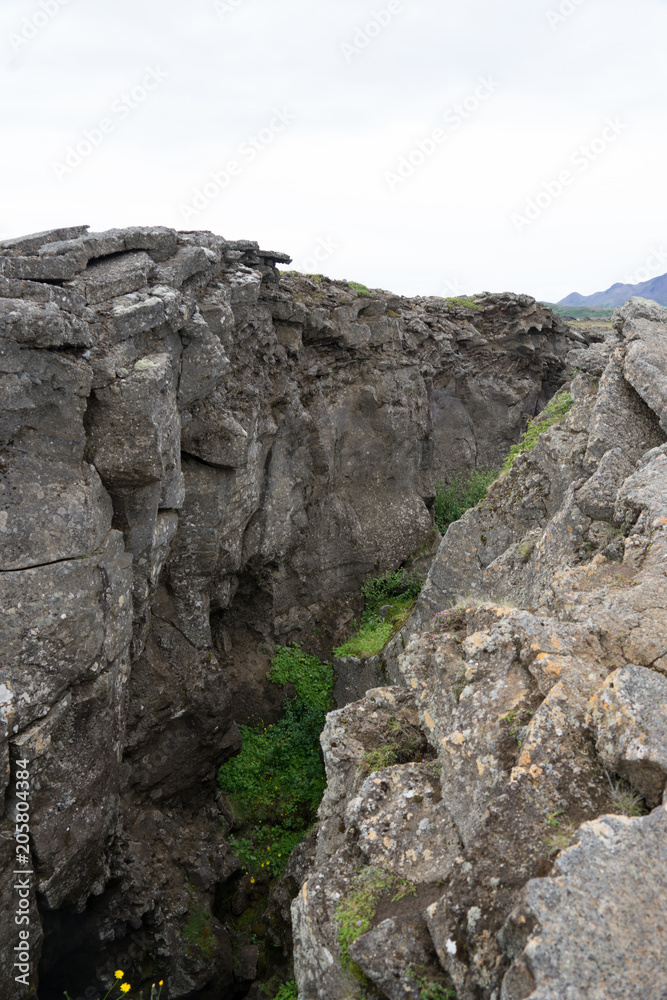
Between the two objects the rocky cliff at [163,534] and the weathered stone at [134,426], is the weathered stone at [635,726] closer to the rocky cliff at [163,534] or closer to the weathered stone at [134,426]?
the rocky cliff at [163,534]

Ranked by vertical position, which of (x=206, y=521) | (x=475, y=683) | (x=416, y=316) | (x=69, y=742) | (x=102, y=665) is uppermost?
(x=416, y=316)

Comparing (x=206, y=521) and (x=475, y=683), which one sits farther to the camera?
(x=206, y=521)

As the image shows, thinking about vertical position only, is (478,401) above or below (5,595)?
above

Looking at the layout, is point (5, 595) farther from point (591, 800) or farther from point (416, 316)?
point (416, 316)

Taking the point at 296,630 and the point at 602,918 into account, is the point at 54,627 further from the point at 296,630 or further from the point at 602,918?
the point at 296,630

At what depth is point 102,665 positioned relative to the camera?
11125 mm

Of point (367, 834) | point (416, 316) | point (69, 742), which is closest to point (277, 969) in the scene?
point (69, 742)

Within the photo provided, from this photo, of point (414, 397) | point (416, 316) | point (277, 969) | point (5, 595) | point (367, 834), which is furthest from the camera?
point (416, 316)

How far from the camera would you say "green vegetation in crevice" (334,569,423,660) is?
19891 mm

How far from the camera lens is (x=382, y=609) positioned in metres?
21.5

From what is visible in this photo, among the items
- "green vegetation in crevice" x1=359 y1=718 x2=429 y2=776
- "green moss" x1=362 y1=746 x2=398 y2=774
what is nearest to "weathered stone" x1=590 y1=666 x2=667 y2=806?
"green vegetation in crevice" x1=359 y1=718 x2=429 y2=776

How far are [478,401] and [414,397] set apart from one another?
5668mm

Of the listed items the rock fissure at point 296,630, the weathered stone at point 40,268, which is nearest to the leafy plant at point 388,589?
the rock fissure at point 296,630

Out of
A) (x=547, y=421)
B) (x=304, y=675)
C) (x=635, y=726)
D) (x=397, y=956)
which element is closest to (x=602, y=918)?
(x=635, y=726)
